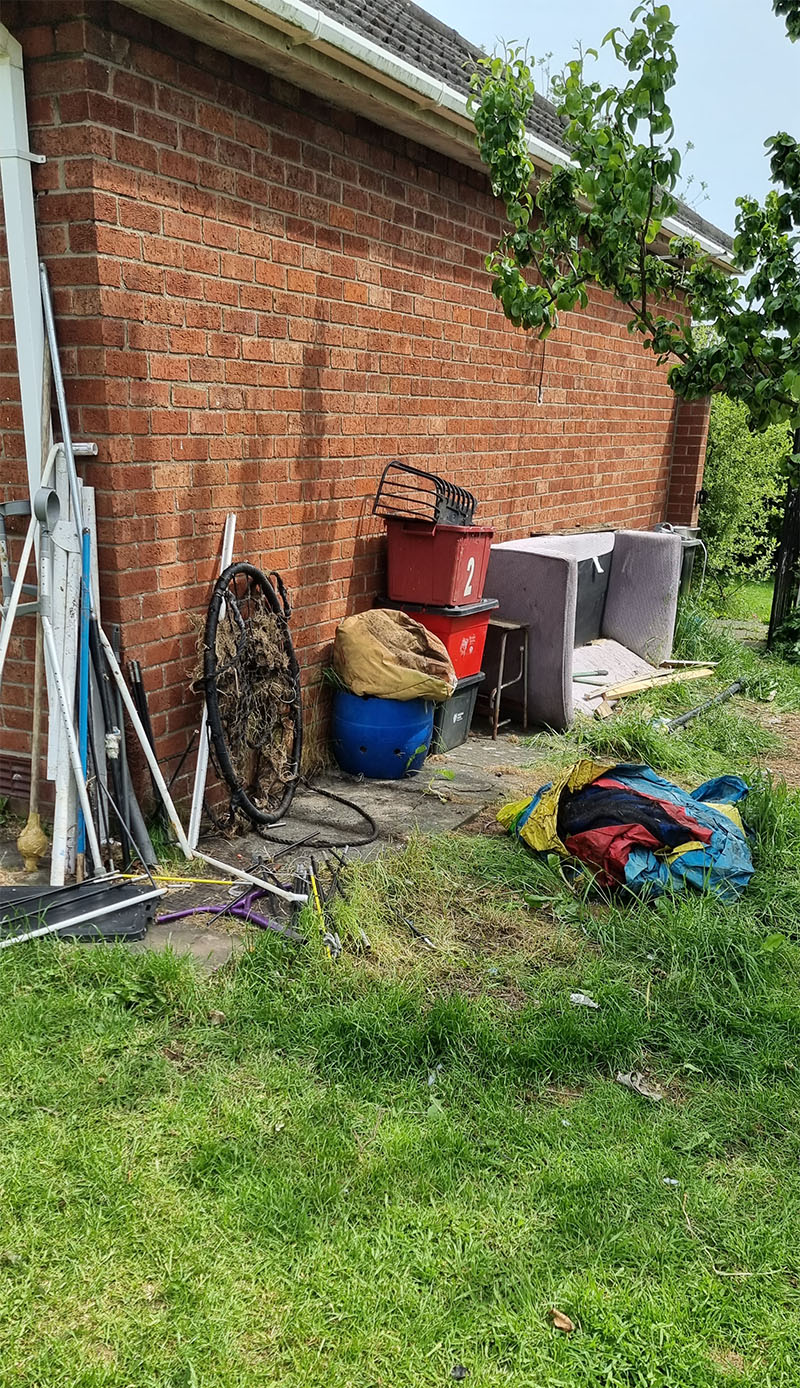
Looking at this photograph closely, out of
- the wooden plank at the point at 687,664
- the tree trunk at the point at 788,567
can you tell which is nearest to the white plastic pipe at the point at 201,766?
the wooden plank at the point at 687,664

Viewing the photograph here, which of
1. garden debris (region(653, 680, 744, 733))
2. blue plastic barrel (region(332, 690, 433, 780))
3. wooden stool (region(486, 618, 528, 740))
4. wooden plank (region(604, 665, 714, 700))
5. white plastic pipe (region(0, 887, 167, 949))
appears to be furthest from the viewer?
wooden plank (region(604, 665, 714, 700))

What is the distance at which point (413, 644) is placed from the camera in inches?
216

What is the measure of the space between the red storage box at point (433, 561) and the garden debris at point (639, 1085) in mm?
3154

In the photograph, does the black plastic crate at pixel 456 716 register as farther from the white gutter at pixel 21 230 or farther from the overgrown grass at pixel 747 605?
the overgrown grass at pixel 747 605

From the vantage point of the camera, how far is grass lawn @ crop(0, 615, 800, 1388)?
7.14 ft

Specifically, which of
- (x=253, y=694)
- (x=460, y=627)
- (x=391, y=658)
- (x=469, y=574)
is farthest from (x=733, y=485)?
(x=253, y=694)

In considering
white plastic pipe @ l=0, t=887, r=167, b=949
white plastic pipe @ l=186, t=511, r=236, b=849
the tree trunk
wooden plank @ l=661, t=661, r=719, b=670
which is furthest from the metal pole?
the tree trunk

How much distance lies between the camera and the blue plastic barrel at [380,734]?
539 centimetres

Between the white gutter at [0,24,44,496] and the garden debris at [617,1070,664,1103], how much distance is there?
3.00 m

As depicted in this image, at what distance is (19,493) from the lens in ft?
13.6

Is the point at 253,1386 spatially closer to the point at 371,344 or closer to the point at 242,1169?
the point at 242,1169

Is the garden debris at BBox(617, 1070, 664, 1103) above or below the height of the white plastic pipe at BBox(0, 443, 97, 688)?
below

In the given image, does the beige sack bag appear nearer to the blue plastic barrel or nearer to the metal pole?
the blue plastic barrel

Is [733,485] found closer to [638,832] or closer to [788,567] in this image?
[788,567]
